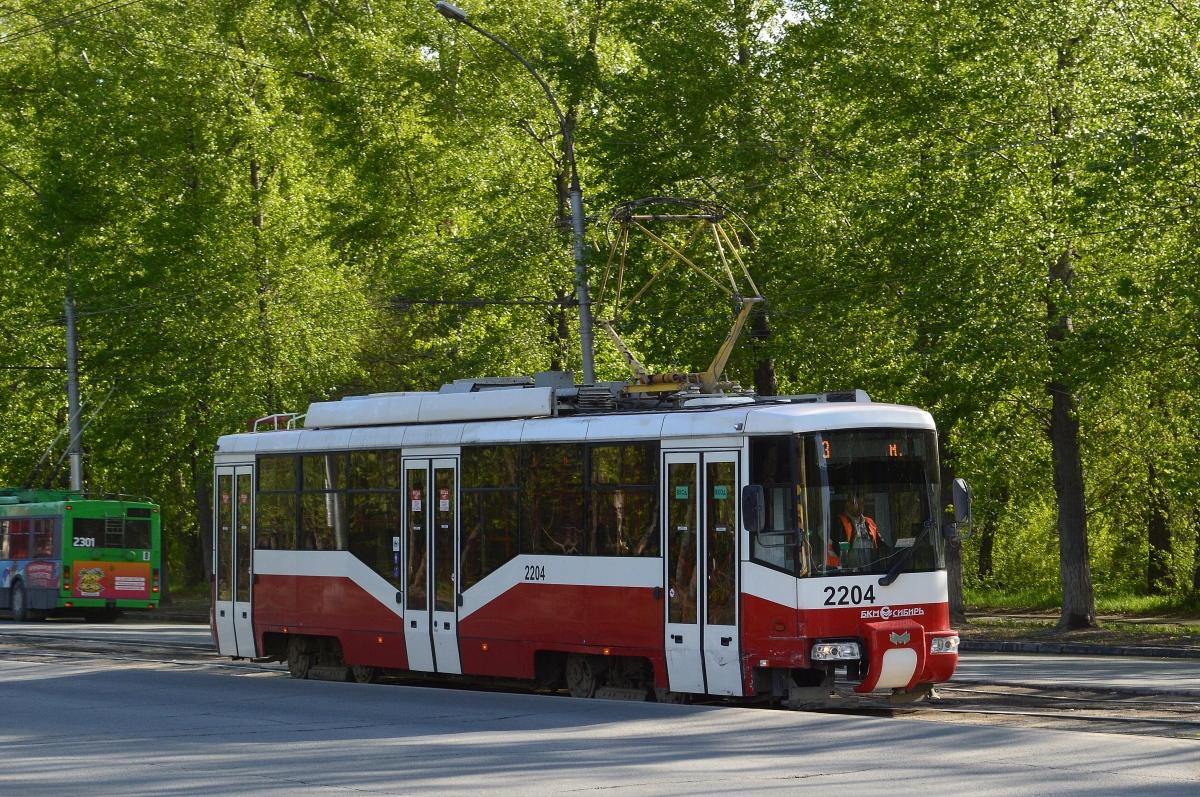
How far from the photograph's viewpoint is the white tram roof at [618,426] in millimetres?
16109

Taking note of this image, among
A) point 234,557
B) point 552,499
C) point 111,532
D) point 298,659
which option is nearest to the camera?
point 552,499

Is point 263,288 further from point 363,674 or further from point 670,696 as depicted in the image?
point 670,696

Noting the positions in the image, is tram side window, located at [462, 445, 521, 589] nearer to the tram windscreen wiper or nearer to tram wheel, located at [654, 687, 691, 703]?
tram wheel, located at [654, 687, 691, 703]

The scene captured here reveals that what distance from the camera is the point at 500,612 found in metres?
18.5

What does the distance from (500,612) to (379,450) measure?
2.83m

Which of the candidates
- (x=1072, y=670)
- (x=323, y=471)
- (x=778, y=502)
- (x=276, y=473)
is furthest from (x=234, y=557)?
(x=1072, y=670)

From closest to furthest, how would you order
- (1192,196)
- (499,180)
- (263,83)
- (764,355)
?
1. (1192,196)
2. (764,355)
3. (499,180)
4. (263,83)

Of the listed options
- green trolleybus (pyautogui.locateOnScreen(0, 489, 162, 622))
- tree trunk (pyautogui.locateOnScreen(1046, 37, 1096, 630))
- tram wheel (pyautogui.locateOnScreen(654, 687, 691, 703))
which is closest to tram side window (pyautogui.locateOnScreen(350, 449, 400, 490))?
tram wheel (pyautogui.locateOnScreen(654, 687, 691, 703))

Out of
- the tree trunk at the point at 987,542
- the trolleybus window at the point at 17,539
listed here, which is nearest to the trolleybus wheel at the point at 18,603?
the trolleybus window at the point at 17,539

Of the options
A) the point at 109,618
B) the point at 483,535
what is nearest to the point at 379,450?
the point at 483,535

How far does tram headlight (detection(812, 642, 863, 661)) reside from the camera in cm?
1549

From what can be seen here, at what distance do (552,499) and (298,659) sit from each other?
511cm

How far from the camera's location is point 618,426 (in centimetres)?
1753

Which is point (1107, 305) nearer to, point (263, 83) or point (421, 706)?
point (421, 706)
